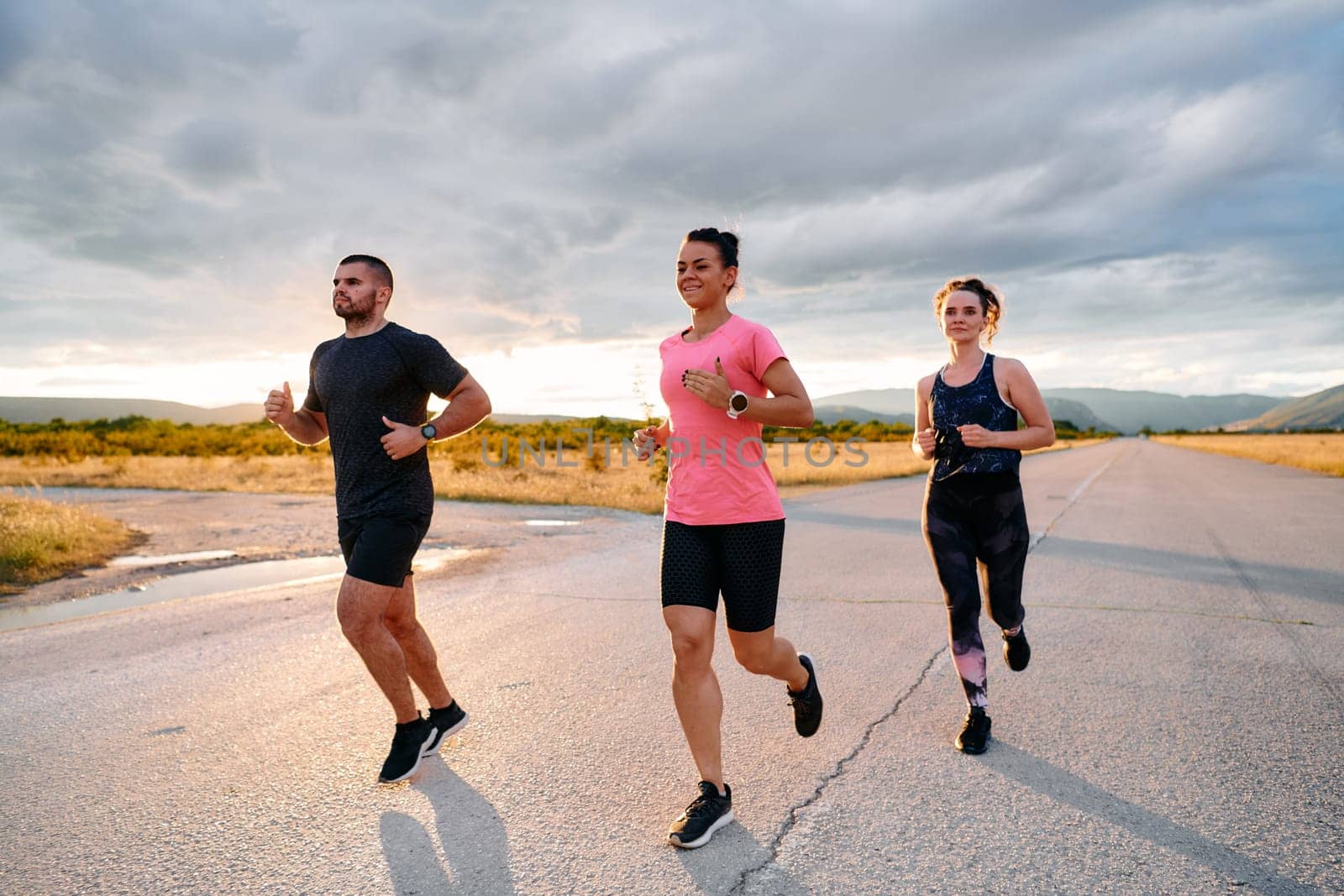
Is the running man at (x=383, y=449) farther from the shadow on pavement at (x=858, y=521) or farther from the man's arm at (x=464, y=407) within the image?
the shadow on pavement at (x=858, y=521)

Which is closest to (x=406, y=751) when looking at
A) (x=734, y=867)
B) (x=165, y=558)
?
(x=734, y=867)

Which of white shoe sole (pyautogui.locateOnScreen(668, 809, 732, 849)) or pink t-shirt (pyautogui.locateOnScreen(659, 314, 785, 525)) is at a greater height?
pink t-shirt (pyautogui.locateOnScreen(659, 314, 785, 525))

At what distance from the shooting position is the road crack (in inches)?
108

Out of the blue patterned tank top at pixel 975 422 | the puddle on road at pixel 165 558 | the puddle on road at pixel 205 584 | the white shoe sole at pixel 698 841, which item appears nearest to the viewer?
the white shoe sole at pixel 698 841

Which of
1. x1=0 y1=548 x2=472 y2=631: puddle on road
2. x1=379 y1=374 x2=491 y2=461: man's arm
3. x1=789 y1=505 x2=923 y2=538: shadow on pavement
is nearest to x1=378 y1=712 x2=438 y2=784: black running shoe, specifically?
x1=379 y1=374 x2=491 y2=461: man's arm

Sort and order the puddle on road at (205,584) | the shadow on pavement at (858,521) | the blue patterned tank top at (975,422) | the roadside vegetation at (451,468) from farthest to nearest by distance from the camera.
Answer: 1. the roadside vegetation at (451,468)
2. the shadow on pavement at (858,521)
3. the puddle on road at (205,584)
4. the blue patterned tank top at (975,422)

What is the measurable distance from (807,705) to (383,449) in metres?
2.07

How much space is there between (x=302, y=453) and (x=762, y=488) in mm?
48091

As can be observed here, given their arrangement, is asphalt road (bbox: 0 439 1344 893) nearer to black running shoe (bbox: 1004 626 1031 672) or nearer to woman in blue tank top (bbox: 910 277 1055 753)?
black running shoe (bbox: 1004 626 1031 672)

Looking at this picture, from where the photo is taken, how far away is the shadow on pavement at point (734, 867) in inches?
104

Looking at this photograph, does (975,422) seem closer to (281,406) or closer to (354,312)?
(354,312)

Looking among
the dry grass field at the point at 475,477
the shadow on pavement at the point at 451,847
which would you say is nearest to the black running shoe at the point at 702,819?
the shadow on pavement at the point at 451,847

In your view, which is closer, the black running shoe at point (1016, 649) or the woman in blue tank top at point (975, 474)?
the woman in blue tank top at point (975, 474)

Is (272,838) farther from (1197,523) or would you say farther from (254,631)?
(1197,523)
